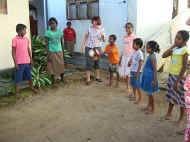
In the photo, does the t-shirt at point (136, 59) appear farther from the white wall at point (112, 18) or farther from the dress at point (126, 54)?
the white wall at point (112, 18)

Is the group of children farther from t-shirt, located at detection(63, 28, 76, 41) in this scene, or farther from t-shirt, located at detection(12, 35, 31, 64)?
t-shirt, located at detection(63, 28, 76, 41)

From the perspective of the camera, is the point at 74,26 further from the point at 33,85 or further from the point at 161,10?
the point at 33,85

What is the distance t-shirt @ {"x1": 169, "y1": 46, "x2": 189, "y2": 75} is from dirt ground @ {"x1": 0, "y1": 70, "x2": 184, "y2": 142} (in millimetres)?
845

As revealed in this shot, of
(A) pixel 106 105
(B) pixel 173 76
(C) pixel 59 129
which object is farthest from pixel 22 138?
(B) pixel 173 76

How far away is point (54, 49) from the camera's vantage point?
21.5 feet

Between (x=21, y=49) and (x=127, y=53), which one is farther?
(x=127, y=53)

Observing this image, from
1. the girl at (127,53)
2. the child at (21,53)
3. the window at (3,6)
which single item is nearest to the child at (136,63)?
the girl at (127,53)

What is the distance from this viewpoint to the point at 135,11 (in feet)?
24.9

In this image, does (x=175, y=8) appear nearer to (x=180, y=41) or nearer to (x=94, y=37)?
(x=94, y=37)

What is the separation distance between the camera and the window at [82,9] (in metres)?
9.19

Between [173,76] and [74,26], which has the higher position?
[74,26]

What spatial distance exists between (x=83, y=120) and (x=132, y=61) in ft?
5.20

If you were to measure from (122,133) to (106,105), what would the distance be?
1387 mm

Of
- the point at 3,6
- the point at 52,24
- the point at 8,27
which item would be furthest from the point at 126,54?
the point at 3,6
